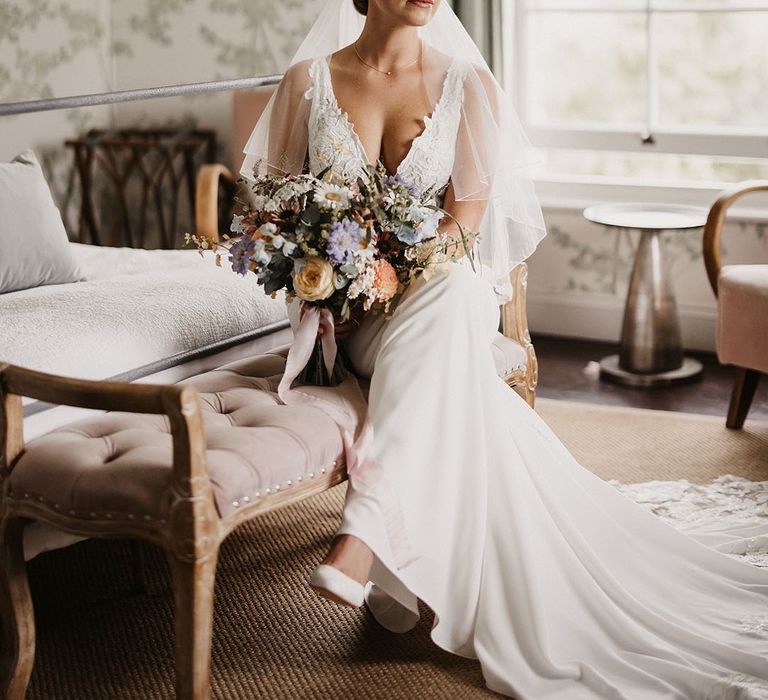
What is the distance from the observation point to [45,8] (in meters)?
5.17

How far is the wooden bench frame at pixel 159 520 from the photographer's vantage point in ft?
6.31

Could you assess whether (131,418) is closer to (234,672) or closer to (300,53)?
(234,672)

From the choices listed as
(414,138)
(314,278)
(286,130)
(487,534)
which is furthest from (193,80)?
(487,534)

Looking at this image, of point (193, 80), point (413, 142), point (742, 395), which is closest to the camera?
point (413, 142)

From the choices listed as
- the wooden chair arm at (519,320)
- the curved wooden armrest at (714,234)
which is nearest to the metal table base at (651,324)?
the curved wooden armrest at (714,234)

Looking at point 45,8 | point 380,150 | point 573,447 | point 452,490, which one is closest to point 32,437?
point 452,490

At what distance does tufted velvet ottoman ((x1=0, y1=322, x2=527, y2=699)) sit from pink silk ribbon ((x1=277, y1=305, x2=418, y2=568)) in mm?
42

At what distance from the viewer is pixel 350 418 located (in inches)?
93.5

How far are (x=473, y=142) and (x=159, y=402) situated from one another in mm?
1314

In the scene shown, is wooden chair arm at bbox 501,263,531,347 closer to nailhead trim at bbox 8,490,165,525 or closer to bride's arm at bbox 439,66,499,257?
bride's arm at bbox 439,66,499,257

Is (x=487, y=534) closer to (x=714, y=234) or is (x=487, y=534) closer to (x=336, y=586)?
(x=336, y=586)

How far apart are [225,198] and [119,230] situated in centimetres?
77

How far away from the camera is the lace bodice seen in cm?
280

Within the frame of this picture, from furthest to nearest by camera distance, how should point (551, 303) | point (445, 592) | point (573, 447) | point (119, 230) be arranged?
point (119, 230) → point (551, 303) → point (573, 447) → point (445, 592)
